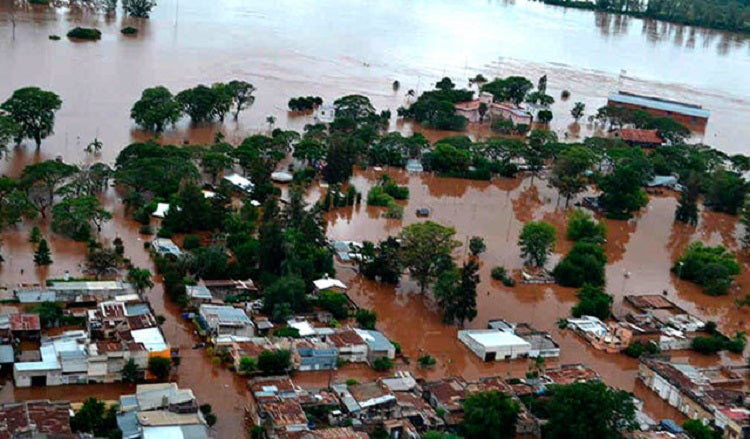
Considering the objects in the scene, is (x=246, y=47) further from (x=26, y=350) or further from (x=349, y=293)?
(x=26, y=350)

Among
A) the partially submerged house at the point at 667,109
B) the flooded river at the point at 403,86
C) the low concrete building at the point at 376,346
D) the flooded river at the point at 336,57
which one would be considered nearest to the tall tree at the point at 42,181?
the flooded river at the point at 403,86

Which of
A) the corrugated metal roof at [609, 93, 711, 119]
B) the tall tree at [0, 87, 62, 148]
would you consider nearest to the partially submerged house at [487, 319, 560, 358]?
the tall tree at [0, 87, 62, 148]

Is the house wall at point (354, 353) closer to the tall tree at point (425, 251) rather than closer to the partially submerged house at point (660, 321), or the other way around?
the tall tree at point (425, 251)

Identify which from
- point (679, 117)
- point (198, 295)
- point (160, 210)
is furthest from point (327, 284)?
point (679, 117)

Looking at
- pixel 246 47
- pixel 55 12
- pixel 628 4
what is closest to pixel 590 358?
pixel 246 47

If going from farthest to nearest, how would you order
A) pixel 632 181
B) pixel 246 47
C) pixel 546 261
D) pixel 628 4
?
pixel 628 4 < pixel 246 47 < pixel 632 181 < pixel 546 261

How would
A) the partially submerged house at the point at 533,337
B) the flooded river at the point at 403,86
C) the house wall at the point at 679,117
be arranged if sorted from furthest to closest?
1. the house wall at the point at 679,117
2. the flooded river at the point at 403,86
3. the partially submerged house at the point at 533,337

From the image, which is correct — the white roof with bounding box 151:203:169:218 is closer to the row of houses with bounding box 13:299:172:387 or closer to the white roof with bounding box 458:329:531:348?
the row of houses with bounding box 13:299:172:387
